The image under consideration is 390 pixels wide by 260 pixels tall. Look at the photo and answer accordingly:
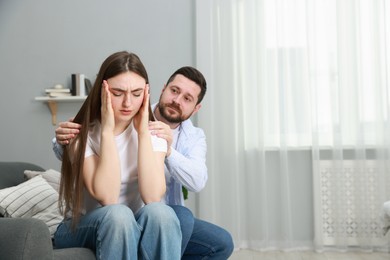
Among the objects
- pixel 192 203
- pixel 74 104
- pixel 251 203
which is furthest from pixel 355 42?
pixel 74 104

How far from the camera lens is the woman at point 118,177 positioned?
1682 millimetres

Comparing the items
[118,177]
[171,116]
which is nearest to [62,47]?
[171,116]

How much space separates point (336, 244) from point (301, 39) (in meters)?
1.52

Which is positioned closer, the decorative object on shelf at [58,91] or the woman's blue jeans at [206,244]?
the woman's blue jeans at [206,244]

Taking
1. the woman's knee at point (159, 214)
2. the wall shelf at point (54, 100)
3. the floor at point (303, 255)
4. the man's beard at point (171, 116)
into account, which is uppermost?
the wall shelf at point (54, 100)

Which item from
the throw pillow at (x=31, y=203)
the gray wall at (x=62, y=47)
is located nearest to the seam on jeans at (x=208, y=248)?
the throw pillow at (x=31, y=203)

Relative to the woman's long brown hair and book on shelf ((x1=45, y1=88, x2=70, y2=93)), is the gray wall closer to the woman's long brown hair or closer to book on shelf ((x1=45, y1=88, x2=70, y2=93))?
book on shelf ((x1=45, y1=88, x2=70, y2=93))

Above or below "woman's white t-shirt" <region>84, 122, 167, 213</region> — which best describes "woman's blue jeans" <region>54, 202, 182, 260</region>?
below

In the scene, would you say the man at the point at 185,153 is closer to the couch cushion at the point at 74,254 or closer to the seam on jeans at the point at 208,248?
the seam on jeans at the point at 208,248

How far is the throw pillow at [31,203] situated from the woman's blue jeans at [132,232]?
29.0 inches

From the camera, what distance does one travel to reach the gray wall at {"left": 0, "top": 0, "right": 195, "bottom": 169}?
161 inches

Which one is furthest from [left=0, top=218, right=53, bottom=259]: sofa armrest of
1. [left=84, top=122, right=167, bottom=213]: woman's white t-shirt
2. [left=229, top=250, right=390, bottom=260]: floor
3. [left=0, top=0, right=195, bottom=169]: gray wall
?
[left=0, top=0, right=195, bottom=169]: gray wall

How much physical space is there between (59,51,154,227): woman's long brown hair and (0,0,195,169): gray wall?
2.16m

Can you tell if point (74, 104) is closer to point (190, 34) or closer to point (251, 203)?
point (190, 34)
